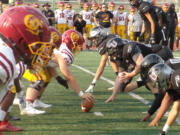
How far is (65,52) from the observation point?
17.8ft

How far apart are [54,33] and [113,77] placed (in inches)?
157

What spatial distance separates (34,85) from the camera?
17.5 ft

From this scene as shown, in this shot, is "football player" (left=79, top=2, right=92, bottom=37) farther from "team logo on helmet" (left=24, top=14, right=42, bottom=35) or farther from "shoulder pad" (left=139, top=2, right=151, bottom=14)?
"team logo on helmet" (left=24, top=14, right=42, bottom=35)

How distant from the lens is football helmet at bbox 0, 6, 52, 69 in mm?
2830

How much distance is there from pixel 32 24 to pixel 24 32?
0.09 metres

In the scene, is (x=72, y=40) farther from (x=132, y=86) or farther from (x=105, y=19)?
(x=105, y=19)

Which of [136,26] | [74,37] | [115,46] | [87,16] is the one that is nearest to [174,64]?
[115,46]

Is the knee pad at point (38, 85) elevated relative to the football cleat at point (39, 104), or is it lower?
elevated

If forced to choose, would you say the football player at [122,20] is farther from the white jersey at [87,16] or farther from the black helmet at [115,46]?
the black helmet at [115,46]

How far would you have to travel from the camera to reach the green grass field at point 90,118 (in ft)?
14.0

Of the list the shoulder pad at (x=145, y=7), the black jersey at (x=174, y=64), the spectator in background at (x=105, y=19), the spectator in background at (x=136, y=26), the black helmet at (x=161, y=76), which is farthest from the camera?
the spectator in background at (x=136, y=26)

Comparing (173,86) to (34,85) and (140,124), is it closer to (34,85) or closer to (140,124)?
(140,124)

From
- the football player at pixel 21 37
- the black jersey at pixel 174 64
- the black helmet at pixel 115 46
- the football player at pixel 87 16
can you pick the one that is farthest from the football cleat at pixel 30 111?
the football player at pixel 87 16

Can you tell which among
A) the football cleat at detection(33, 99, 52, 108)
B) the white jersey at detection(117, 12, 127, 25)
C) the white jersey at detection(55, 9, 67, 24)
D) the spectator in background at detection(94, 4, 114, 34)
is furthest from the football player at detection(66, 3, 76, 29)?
the football cleat at detection(33, 99, 52, 108)
